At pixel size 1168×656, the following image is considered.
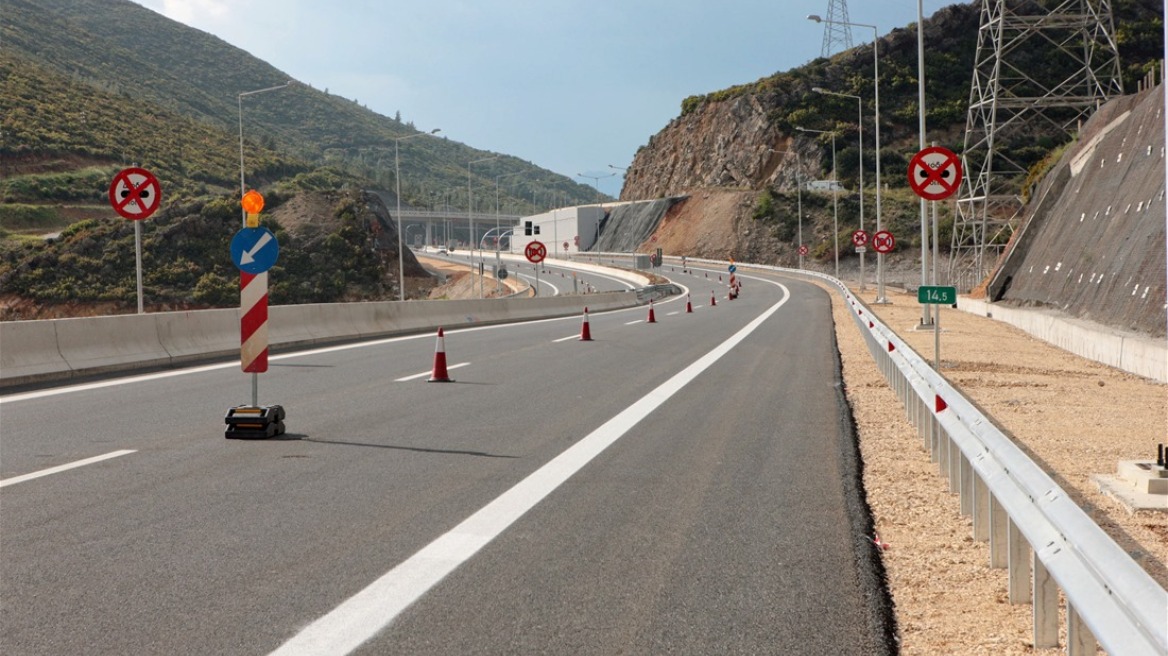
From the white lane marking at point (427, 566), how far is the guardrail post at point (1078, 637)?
8.33 ft

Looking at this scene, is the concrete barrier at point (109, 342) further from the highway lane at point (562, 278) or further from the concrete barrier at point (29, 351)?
the highway lane at point (562, 278)

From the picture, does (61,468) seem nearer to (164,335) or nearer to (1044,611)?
(1044,611)

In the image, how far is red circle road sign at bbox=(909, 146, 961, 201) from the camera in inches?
569

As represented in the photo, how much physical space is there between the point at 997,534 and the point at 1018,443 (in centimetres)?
461

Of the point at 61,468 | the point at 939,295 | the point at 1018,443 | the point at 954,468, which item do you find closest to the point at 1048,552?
the point at 954,468

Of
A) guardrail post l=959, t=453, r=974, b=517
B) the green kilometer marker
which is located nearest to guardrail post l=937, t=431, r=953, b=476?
guardrail post l=959, t=453, r=974, b=517

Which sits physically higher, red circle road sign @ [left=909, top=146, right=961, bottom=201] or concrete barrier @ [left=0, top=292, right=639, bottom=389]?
red circle road sign @ [left=909, top=146, right=961, bottom=201]

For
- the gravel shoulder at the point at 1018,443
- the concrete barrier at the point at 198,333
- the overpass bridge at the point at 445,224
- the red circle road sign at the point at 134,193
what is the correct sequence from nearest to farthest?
the gravel shoulder at the point at 1018,443 → the red circle road sign at the point at 134,193 → the concrete barrier at the point at 198,333 → the overpass bridge at the point at 445,224

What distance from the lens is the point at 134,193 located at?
57.4 ft

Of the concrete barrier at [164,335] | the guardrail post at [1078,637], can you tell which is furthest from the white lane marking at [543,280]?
the guardrail post at [1078,637]

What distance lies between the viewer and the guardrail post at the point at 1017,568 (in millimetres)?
4836

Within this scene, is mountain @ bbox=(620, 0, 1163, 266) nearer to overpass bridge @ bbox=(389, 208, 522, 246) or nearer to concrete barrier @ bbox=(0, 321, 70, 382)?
overpass bridge @ bbox=(389, 208, 522, 246)

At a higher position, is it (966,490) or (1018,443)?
(966,490)

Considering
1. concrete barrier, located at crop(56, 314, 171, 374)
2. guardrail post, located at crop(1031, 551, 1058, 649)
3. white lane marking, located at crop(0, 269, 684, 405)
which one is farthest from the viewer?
concrete barrier, located at crop(56, 314, 171, 374)
